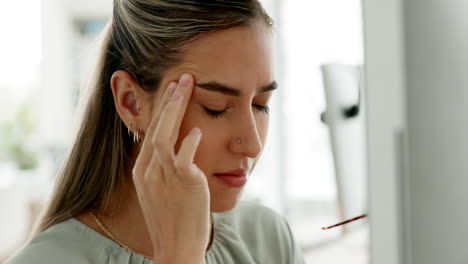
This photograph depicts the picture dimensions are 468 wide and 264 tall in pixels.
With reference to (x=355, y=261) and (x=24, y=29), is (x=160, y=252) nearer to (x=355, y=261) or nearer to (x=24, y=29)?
(x=355, y=261)

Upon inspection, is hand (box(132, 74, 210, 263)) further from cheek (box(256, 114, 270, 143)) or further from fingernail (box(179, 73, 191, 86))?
cheek (box(256, 114, 270, 143))

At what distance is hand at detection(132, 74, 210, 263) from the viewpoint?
80 cm

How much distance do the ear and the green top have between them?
24 cm

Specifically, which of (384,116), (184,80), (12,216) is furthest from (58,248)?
(12,216)

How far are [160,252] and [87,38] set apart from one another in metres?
5.48

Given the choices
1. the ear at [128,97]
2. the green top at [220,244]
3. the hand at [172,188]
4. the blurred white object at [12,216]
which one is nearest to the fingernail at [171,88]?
the hand at [172,188]

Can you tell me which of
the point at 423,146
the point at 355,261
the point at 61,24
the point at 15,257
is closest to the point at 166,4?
the point at 15,257

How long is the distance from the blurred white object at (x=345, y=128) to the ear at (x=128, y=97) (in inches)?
13.1

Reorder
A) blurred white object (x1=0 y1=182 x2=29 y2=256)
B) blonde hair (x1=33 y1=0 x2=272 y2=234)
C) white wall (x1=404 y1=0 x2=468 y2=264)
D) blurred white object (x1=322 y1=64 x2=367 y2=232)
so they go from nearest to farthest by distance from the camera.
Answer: white wall (x1=404 y1=0 x2=468 y2=264)
blurred white object (x1=322 y1=64 x2=367 y2=232)
blonde hair (x1=33 y1=0 x2=272 y2=234)
blurred white object (x1=0 y1=182 x2=29 y2=256)

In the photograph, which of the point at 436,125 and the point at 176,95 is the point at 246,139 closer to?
the point at 176,95

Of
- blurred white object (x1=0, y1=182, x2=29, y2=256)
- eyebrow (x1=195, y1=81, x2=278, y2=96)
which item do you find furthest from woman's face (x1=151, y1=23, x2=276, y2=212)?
blurred white object (x1=0, y1=182, x2=29, y2=256)

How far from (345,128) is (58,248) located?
56cm

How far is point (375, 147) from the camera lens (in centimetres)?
41

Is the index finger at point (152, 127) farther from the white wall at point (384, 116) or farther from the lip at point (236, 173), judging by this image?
the white wall at point (384, 116)
